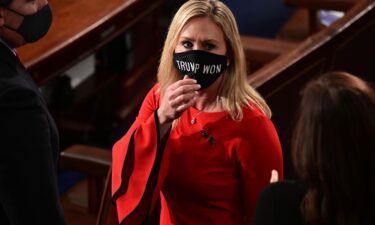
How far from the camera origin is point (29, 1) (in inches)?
72.7

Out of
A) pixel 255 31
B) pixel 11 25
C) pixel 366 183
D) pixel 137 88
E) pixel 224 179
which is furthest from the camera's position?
pixel 137 88

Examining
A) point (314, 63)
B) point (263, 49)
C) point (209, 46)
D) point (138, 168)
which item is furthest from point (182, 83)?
point (263, 49)

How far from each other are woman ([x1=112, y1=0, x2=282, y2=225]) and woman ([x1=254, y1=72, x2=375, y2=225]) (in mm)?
444

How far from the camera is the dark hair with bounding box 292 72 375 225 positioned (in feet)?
4.71

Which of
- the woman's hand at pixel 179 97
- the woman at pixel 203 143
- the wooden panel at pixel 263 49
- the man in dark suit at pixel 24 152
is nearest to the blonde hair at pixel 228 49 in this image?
the woman at pixel 203 143

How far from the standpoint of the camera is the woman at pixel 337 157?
1435 mm

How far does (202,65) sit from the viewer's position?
192cm

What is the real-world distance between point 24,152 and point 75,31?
111 centimetres

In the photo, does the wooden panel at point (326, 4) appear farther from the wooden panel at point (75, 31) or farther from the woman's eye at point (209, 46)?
the woman's eye at point (209, 46)

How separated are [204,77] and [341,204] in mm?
598

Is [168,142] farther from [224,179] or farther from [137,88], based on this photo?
[137,88]

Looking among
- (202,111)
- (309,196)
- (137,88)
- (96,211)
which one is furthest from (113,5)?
(309,196)

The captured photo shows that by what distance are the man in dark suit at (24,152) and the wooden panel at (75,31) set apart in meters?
0.80

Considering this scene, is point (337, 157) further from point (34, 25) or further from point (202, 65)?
→ point (34, 25)
